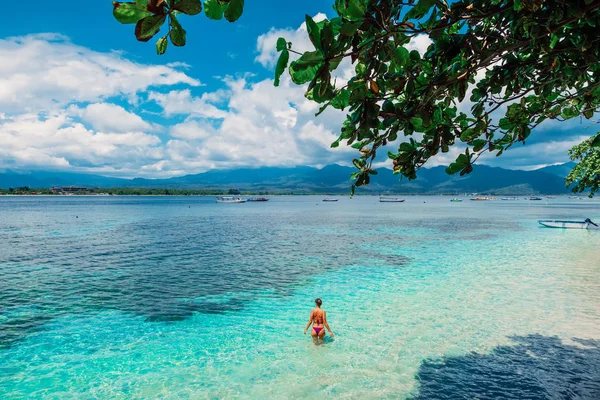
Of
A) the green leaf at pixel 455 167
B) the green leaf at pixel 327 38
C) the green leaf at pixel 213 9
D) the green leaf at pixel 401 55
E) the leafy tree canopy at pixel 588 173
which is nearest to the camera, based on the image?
the green leaf at pixel 213 9

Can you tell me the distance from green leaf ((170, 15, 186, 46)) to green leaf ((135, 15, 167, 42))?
0.21 m

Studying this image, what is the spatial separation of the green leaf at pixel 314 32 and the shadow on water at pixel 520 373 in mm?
11391

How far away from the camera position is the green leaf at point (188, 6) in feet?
7.37

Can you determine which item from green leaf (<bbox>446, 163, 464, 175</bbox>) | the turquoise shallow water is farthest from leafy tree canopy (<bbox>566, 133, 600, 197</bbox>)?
green leaf (<bbox>446, 163, 464, 175</bbox>)

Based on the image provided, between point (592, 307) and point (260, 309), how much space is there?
17578 mm

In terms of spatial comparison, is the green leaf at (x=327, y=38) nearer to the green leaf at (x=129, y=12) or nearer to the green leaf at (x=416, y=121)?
the green leaf at (x=129, y=12)

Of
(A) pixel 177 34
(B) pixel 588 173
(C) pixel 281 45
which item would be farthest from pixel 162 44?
(B) pixel 588 173

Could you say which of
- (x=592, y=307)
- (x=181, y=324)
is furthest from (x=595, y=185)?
(x=181, y=324)

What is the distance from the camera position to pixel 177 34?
8.66ft

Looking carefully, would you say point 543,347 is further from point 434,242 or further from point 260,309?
point 434,242

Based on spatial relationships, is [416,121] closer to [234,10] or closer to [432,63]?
[432,63]

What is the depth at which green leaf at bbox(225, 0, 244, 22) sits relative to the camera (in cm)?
228

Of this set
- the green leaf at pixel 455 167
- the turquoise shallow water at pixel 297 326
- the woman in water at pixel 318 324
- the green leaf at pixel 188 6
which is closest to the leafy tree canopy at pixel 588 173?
the turquoise shallow water at pixel 297 326

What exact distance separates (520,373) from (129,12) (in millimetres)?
14752
